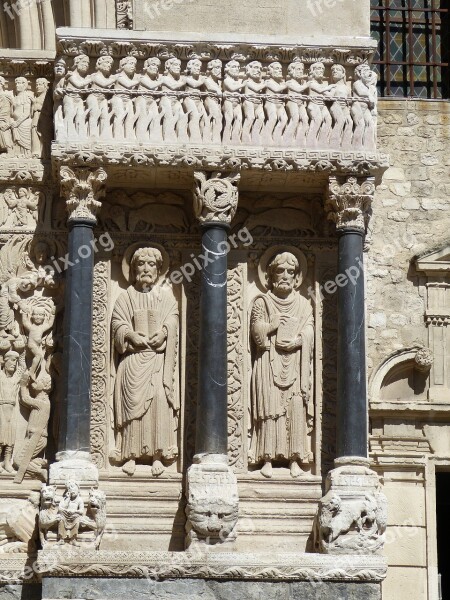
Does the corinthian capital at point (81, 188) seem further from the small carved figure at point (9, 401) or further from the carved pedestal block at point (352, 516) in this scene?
the carved pedestal block at point (352, 516)

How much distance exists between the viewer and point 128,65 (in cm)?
1370

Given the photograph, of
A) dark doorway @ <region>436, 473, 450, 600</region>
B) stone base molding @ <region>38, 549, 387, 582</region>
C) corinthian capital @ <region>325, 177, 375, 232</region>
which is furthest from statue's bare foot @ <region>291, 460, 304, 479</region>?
dark doorway @ <region>436, 473, 450, 600</region>

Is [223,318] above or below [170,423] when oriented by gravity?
above

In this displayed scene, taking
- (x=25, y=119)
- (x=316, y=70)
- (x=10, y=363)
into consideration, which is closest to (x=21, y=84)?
(x=25, y=119)

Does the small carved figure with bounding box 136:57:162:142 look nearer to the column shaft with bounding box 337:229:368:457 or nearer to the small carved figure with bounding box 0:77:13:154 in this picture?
the small carved figure with bounding box 0:77:13:154

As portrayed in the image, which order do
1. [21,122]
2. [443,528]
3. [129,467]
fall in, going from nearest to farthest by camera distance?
1. [129,467]
2. [21,122]
3. [443,528]

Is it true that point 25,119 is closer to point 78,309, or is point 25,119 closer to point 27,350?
point 78,309

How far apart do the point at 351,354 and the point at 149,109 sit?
8.95 feet

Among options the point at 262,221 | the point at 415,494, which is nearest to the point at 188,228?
the point at 262,221

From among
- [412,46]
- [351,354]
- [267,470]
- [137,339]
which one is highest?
[412,46]

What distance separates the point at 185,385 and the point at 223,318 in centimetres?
72

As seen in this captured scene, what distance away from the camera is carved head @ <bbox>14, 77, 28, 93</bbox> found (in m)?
14.2

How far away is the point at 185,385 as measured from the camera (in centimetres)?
1365

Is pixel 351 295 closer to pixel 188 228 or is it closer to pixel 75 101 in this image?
pixel 188 228
